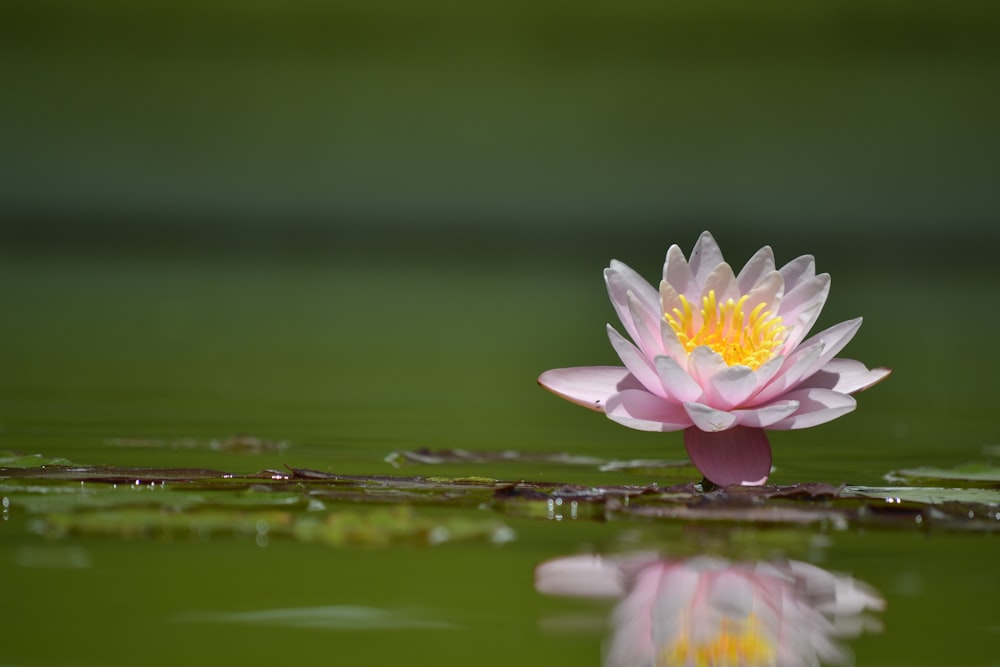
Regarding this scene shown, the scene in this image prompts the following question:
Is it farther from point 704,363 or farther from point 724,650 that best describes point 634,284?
point 724,650

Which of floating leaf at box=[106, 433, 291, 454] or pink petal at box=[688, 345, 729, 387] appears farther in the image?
floating leaf at box=[106, 433, 291, 454]

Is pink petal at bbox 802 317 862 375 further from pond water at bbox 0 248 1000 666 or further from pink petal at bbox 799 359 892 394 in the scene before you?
pond water at bbox 0 248 1000 666

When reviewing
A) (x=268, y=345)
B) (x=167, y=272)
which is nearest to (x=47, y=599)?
(x=268, y=345)

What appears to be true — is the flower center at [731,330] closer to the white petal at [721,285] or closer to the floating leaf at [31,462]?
the white petal at [721,285]

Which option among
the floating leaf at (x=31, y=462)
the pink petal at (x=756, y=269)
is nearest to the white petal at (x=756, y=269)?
the pink petal at (x=756, y=269)

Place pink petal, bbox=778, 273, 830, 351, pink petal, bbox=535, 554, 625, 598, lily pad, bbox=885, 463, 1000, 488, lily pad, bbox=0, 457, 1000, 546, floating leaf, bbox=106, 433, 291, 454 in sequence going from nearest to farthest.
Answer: pink petal, bbox=535, 554, 625, 598
lily pad, bbox=0, 457, 1000, 546
pink petal, bbox=778, 273, 830, 351
lily pad, bbox=885, 463, 1000, 488
floating leaf, bbox=106, 433, 291, 454

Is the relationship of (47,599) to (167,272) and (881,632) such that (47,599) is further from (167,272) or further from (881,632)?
(167,272)

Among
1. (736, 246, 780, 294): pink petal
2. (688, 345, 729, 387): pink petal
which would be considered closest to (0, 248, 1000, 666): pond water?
(688, 345, 729, 387): pink petal
